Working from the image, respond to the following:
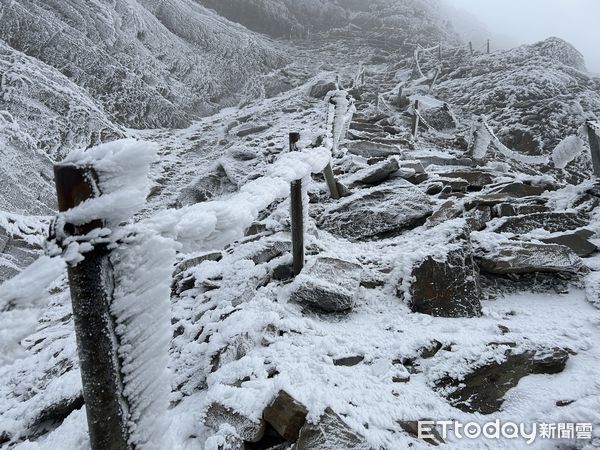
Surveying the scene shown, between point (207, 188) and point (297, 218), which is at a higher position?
point (297, 218)

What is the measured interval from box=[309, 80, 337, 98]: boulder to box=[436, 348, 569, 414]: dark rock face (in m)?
13.1

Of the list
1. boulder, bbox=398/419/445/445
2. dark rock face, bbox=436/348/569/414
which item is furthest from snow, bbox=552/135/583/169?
boulder, bbox=398/419/445/445

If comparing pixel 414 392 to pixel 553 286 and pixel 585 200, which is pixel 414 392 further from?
pixel 585 200

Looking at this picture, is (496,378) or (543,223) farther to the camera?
(543,223)

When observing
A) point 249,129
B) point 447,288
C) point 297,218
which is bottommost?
point 447,288

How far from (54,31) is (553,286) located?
13.8m

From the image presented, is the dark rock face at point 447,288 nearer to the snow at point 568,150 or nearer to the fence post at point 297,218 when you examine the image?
the fence post at point 297,218

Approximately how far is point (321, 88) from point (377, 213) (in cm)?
1091

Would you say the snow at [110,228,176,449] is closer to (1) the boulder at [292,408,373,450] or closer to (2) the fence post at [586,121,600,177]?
(1) the boulder at [292,408,373,450]

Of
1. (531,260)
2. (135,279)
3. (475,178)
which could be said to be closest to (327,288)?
(531,260)

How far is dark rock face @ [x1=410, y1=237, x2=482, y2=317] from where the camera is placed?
3.08 metres

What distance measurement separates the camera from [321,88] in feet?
46.3

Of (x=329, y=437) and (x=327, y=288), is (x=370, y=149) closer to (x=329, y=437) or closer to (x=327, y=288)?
(x=327, y=288)

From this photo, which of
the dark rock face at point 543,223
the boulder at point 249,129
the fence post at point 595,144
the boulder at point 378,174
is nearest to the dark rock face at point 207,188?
the boulder at point 378,174
